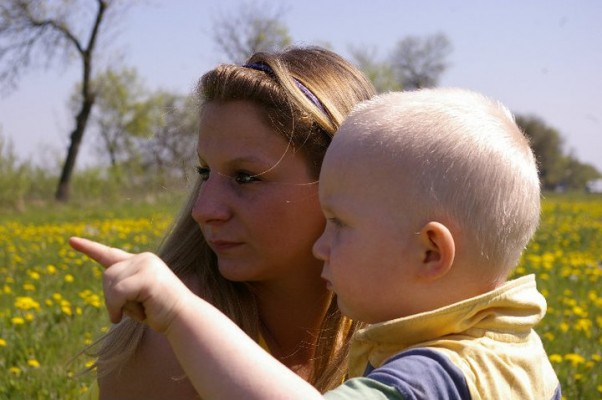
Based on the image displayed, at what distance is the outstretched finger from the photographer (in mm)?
1410

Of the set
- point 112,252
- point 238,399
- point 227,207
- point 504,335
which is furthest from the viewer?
point 227,207

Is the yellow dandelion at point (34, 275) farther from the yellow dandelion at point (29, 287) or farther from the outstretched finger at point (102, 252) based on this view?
the outstretched finger at point (102, 252)

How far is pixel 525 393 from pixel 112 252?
0.75 metres

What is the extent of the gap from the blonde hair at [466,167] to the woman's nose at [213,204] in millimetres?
744

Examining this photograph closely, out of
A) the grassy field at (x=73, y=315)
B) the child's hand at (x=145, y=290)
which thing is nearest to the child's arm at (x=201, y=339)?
the child's hand at (x=145, y=290)

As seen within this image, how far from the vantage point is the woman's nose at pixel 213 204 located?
7.40 ft

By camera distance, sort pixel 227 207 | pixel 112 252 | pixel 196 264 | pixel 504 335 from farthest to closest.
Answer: pixel 196 264, pixel 227 207, pixel 504 335, pixel 112 252

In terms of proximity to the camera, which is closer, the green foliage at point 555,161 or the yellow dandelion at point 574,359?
the yellow dandelion at point 574,359

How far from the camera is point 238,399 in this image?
1.28 m

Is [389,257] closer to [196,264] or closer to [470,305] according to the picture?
[470,305]

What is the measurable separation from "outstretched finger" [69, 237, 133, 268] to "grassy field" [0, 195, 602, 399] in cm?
132

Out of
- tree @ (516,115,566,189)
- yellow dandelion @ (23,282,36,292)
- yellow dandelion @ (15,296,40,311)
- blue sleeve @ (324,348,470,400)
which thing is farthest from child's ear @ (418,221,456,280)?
tree @ (516,115,566,189)

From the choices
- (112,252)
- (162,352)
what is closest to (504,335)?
(112,252)

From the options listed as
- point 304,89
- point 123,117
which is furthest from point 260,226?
point 123,117
